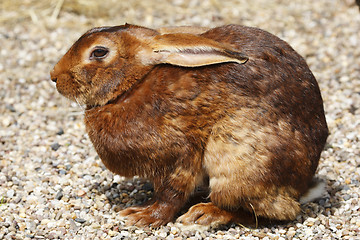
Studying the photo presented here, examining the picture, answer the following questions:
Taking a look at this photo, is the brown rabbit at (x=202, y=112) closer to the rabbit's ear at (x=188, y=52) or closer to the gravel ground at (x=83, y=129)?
the rabbit's ear at (x=188, y=52)

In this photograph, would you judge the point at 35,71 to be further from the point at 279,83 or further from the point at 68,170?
the point at 279,83

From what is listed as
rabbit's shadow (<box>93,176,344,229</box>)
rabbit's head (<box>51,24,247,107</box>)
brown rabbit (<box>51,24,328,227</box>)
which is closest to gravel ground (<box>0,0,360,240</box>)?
A: rabbit's shadow (<box>93,176,344,229</box>)

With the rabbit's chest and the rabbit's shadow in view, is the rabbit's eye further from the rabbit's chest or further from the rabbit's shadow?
the rabbit's shadow

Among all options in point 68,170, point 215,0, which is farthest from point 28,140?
point 215,0

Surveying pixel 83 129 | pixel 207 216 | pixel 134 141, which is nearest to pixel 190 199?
pixel 207 216

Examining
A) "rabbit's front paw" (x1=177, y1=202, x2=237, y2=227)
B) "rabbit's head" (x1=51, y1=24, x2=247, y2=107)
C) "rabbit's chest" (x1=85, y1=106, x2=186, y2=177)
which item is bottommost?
"rabbit's front paw" (x1=177, y1=202, x2=237, y2=227)

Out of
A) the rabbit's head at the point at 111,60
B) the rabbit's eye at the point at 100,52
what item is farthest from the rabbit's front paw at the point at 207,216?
the rabbit's eye at the point at 100,52

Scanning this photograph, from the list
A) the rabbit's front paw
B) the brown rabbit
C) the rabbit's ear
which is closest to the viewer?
the rabbit's ear
